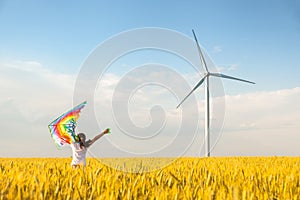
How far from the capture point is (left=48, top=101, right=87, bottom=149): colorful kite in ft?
30.4

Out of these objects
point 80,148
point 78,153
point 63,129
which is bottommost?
point 78,153

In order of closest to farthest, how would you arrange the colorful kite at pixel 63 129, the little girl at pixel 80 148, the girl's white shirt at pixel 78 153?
the colorful kite at pixel 63 129 → the little girl at pixel 80 148 → the girl's white shirt at pixel 78 153

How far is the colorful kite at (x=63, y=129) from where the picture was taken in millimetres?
9279

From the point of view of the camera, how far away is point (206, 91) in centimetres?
2383

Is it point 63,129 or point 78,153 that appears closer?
point 63,129

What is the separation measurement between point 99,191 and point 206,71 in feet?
64.5

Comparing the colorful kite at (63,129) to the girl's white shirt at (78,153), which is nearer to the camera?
the colorful kite at (63,129)

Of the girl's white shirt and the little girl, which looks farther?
the girl's white shirt

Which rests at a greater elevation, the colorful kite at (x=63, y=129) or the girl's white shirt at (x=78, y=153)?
the colorful kite at (x=63, y=129)

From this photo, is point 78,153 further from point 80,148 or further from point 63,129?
point 63,129

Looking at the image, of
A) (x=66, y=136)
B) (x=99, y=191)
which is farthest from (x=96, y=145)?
(x=99, y=191)

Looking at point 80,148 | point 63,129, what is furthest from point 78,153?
point 63,129

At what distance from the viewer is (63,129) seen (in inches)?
371

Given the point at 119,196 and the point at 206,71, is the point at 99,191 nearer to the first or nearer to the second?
the point at 119,196
